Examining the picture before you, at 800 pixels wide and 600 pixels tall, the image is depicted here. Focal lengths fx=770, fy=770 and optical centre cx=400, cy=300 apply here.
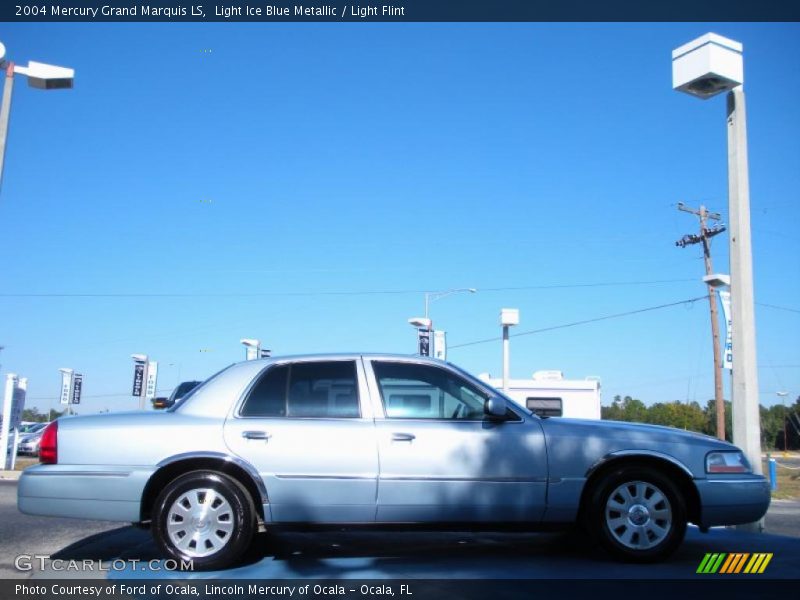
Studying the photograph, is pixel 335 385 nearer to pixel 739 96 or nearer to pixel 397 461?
pixel 397 461

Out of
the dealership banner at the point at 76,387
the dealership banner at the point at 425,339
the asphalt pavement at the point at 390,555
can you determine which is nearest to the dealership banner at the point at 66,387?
the dealership banner at the point at 76,387

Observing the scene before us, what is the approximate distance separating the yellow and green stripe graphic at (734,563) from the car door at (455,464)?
122 centimetres

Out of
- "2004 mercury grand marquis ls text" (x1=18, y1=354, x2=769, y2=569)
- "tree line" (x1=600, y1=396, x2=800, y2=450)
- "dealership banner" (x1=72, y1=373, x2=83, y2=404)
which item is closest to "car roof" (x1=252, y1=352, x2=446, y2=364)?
"2004 mercury grand marquis ls text" (x1=18, y1=354, x2=769, y2=569)

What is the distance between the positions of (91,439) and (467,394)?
8.73 feet

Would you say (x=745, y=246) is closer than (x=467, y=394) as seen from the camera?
No

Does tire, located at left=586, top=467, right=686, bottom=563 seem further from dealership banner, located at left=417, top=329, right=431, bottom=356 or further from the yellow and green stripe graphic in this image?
dealership banner, located at left=417, top=329, right=431, bottom=356

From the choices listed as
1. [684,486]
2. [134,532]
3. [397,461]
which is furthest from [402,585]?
[134,532]

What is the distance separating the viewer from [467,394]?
5.68m

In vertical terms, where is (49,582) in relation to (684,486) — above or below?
below

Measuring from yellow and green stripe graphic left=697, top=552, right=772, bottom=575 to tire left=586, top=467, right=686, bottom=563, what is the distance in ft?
0.89

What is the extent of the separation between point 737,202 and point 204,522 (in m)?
6.26

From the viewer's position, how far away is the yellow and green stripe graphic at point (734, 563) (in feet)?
17.2

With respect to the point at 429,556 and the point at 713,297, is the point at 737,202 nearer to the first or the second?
the point at 429,556

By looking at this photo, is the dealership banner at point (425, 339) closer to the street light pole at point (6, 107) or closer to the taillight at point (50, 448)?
the street light pole at point (6, 107)
